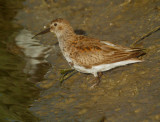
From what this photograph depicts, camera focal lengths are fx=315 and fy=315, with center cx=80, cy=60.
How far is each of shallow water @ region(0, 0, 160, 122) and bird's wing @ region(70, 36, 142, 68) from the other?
0.62m

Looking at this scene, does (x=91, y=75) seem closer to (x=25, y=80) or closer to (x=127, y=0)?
(x=25, y=80)

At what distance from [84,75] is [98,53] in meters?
1.15

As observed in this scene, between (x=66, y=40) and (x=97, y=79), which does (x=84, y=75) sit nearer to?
(x=97, y=79)

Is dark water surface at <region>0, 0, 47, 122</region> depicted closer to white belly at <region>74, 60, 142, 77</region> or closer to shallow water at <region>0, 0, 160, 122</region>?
shallow water at <region>0, 0, 160, 122</region>

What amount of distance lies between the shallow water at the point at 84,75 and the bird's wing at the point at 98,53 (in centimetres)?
62

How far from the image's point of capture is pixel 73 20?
1244 cm

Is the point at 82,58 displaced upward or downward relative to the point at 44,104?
upward

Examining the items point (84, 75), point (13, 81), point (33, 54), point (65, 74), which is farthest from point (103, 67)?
point (33, 54)

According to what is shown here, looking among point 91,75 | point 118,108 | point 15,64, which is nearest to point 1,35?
point 15,64

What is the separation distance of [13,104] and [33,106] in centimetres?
51

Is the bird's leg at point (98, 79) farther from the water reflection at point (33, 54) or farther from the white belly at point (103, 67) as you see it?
the water reflection at point (33, 54)

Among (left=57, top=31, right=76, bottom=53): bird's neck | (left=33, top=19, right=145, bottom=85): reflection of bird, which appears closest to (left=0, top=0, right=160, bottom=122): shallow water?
(left=33, top=19, right=145, bottom=85): reflection of bird

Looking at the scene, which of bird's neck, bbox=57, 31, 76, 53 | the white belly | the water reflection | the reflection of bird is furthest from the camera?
the water reflection

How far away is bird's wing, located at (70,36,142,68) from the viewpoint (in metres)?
8.19
